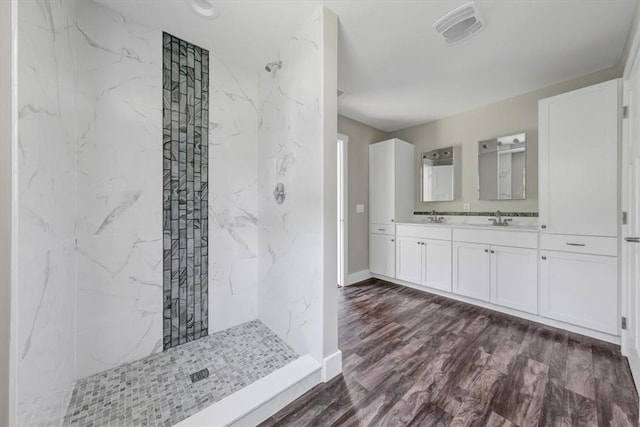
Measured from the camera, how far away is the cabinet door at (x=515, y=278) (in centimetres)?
232

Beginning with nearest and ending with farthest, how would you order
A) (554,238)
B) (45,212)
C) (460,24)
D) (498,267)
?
(45,212)
(460,24)
(554,238)
(498,267)

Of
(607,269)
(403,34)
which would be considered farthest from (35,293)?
(607,269)

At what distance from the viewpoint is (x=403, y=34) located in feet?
6.01

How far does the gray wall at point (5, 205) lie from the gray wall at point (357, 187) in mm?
3022

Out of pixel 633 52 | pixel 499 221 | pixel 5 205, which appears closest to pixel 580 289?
pixel 499 221

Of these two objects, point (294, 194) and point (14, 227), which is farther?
point (294, 194)

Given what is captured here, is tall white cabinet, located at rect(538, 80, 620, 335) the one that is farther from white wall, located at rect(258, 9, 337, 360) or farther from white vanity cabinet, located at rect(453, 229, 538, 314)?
white wall, located at rect(258, 9, 337, 360)

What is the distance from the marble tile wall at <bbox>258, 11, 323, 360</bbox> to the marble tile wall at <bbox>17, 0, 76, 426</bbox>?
4.20 ft

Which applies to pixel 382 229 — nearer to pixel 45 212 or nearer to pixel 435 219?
pixel 435 219

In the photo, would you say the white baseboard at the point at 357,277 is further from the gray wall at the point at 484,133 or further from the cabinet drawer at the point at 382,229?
the gray wall at the point at 484,133

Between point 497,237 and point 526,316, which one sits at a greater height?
point 497,237

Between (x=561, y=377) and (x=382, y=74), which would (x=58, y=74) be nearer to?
(x=382, y=74)

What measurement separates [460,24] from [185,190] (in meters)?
2.45

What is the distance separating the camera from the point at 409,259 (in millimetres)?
3301
